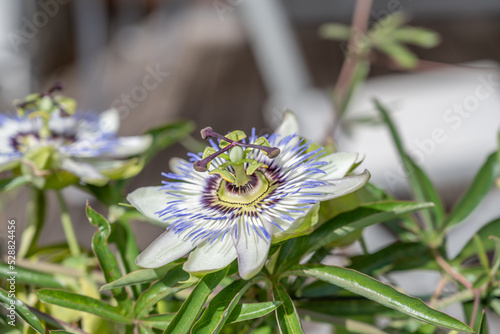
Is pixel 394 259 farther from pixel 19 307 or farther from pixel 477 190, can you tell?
pixel 19 307

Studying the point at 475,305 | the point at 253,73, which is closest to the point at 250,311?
the point at 475,305

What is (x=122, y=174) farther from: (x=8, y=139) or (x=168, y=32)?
(x=168, y=32)

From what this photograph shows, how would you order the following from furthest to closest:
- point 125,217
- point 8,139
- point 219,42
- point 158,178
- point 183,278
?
point 219,42 < point 158,178 < point 8,139 < point 125,217 < point 183,278

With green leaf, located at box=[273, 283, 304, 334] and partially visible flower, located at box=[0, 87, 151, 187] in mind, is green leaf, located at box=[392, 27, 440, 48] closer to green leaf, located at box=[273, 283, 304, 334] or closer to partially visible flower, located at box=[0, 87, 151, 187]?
partially visible flower, located at box=[0, 87, 151, 187]

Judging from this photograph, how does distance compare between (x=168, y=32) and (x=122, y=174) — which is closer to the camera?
(x=122, y=174)

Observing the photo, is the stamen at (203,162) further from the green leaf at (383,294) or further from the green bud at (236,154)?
the green leaf at (383,294)

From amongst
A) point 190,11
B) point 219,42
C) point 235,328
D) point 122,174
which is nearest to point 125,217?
point 122,174
